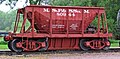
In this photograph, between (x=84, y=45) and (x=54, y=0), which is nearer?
(x=84, y=45)

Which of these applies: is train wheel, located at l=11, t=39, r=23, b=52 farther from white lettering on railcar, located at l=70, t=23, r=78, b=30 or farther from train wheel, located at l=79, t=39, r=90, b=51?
train wheel, located at l=79, t=39, r=90, b=51

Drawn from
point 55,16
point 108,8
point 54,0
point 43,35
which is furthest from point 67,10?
point 54,0

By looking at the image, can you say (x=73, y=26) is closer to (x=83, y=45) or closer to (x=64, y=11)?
(x=64, y=11)

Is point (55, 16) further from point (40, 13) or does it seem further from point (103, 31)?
point (103, 31)

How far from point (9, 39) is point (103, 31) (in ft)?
20.9

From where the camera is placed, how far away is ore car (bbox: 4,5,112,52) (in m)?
17.7

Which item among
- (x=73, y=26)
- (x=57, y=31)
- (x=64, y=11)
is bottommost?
(x=57, y=31)

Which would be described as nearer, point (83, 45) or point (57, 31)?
point (57, 31)

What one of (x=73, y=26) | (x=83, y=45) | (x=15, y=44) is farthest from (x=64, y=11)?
(x=15, y=44)

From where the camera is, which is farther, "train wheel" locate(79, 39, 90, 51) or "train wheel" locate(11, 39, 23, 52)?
"train wheel" locate(79, 39, 90, 51)

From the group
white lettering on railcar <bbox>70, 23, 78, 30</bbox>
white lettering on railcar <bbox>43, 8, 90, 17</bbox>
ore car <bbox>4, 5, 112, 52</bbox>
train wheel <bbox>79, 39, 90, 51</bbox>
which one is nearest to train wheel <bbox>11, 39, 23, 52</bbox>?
ore car <bbox>4, 5, 112, 52</bbox>

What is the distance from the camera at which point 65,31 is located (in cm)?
1878

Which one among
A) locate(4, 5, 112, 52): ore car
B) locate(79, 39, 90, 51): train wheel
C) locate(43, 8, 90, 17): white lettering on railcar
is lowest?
locate(79, 39, 90, 51): train wheel

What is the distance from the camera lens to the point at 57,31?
734 inches
